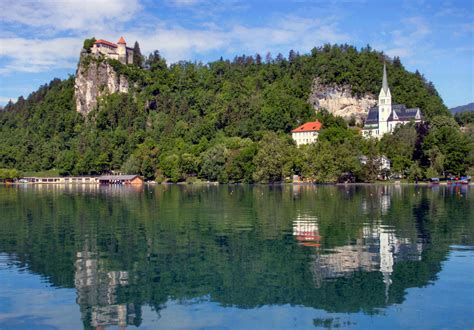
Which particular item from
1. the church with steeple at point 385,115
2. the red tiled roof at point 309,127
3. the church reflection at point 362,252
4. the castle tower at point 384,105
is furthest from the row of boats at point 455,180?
the church reflection at point 362,252

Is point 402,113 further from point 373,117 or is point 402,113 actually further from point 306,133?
point 306,133

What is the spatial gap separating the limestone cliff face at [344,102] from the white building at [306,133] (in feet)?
76.3

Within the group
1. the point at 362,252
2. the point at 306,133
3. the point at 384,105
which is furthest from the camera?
the point at 384,105

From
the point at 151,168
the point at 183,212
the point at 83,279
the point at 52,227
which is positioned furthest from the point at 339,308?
the point at 151,168

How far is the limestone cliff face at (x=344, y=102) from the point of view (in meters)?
190

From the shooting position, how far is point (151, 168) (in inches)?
6526

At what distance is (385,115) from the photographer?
174 meters

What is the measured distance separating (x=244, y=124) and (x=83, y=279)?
150 meters

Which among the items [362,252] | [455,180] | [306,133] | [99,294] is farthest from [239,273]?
[306,133]

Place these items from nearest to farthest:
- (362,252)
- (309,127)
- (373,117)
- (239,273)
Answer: (239,273)
(362,252)
(309,127)
(373,117)

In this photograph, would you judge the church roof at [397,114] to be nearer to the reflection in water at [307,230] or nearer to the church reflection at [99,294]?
the reflection in water at [307,230]

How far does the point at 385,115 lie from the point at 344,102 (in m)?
20.9

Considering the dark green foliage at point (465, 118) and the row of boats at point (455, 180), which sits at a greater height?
the dark green foliage at point (465, 118)

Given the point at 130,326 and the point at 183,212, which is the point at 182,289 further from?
the point at 183,212
